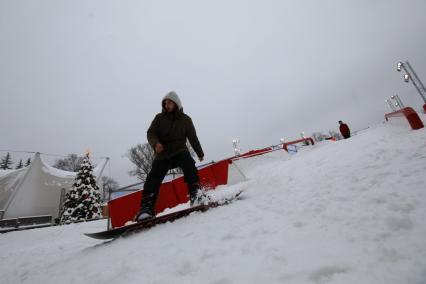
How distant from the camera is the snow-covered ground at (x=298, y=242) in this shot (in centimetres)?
126

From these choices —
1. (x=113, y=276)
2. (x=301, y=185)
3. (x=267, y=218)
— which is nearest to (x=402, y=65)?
(x=301, y=185)

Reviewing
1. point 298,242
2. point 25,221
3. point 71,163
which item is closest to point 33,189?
point 25,221

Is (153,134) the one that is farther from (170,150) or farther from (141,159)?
(141,159)

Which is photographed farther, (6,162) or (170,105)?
(6,162)

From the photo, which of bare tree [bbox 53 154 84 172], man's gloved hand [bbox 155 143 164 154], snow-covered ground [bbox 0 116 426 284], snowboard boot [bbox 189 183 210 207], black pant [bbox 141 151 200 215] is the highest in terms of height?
bare tree [bbox 53 154 84 172]

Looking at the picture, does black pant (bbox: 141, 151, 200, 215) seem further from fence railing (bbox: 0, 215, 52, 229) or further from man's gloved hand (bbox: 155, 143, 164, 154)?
fence railing (bbox: 0, 215, 52, 229)

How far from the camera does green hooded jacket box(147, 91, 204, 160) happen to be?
3.61 metres

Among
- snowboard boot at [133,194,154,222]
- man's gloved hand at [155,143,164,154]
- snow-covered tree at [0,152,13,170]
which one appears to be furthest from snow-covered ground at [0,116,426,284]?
snow-covered tree at [0,152,13,170]

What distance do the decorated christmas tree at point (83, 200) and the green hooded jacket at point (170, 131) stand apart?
14.3 meters

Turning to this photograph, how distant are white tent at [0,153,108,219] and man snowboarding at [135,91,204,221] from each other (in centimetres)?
1851

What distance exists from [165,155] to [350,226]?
2669mm

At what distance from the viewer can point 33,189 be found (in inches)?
690

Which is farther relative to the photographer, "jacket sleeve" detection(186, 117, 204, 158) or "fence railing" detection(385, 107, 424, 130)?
"fence railing" detection(385, 107, 424, 130)

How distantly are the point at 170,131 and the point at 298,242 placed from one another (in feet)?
8.74
